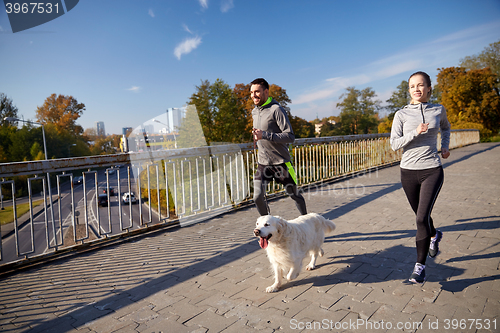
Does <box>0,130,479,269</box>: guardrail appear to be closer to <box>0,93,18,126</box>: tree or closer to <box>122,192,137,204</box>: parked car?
<box>122,192,137,204</box>: parked car

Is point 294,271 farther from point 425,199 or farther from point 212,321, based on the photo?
point 425,199

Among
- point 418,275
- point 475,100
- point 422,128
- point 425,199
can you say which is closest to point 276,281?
point 418,275

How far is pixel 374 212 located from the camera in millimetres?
5637

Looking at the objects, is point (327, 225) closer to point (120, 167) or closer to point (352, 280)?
point (352, 280)

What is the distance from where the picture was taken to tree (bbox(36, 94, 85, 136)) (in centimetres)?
7406

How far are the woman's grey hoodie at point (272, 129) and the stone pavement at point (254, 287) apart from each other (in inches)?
49.8

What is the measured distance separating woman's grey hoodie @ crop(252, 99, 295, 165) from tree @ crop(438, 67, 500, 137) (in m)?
48.9

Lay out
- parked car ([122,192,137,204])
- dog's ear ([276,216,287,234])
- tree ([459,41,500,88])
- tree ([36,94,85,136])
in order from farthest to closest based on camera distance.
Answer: tree ([36,94,85,136]), tree ([459,41,500,88]), parked car ([122,192,137,204]), dog's ear ([276,216,287,234])

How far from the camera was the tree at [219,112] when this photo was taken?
116 feet

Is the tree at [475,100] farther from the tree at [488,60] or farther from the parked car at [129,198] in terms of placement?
the parked car at [129,198]

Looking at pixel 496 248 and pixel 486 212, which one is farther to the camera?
pixel 486 212

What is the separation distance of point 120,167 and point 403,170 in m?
4.04

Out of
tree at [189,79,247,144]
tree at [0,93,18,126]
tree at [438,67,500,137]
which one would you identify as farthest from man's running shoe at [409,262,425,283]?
tree at [0,93,18,126]

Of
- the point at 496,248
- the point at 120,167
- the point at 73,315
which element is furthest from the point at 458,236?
the point at 120,167
